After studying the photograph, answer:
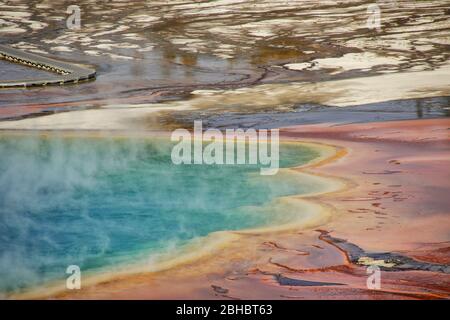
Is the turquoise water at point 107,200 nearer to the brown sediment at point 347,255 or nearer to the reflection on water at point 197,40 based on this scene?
the brown sediment at point 347,255

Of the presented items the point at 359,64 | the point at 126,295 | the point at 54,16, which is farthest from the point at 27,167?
the point at 54,16

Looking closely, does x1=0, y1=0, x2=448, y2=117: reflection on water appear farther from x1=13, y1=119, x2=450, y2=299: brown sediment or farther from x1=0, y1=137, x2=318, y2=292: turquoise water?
x1=13, y1=119, x2=450, y2=299: brown sediment

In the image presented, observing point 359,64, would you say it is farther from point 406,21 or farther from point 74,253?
point 74,253

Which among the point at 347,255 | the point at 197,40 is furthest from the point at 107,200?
the point at 197,40

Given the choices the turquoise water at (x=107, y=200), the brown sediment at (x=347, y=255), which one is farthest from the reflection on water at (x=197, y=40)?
the brown sediment at (x=347, y=255)

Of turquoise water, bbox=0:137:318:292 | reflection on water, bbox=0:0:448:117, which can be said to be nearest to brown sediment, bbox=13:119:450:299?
turquoise water, bbox=0:137:318:292
